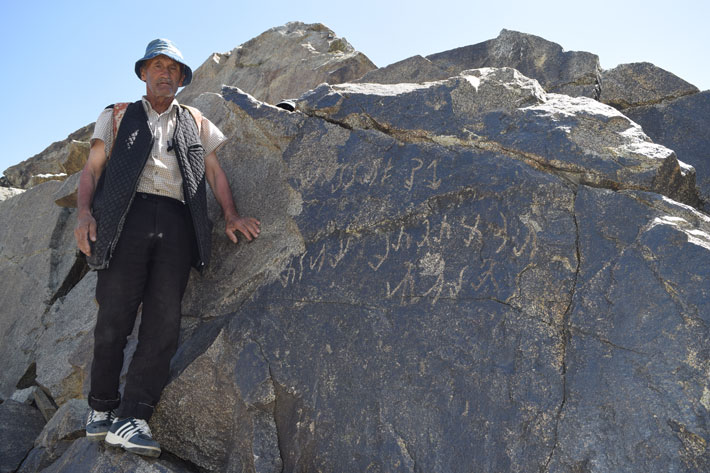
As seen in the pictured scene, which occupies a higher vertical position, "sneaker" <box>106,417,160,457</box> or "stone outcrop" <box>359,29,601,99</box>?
"stone outcrop" <box>359,29,601,99</box>

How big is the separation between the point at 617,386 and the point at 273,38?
9388 mm

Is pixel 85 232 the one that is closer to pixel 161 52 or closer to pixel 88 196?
pixel 88 196

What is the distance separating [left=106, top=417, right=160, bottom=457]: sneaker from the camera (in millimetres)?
3223

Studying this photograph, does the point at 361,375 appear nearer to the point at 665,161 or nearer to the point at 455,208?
the point at 455,208

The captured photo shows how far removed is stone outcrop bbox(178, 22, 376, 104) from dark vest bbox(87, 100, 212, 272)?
517cm

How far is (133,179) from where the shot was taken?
11.4 feet

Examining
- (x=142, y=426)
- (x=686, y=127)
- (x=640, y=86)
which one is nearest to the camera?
(x=142, y=426)

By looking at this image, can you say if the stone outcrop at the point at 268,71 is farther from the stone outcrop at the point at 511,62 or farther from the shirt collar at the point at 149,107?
the shirt collar at the point at 149,107

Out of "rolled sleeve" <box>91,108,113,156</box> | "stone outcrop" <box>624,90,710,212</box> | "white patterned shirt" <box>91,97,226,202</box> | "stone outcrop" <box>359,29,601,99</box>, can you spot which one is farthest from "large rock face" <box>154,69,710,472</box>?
"stone outcrop" <box>359,29,601,99</box>

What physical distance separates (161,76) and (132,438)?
2175mm

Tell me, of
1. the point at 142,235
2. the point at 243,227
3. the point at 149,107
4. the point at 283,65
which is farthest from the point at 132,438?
the point at 283,65

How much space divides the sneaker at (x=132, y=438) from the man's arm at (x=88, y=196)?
96 cm

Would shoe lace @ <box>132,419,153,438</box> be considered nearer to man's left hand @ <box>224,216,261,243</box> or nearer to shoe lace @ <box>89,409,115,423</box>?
shoe lace @ <box>89,409,115,423</box>

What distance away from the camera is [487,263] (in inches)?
128
